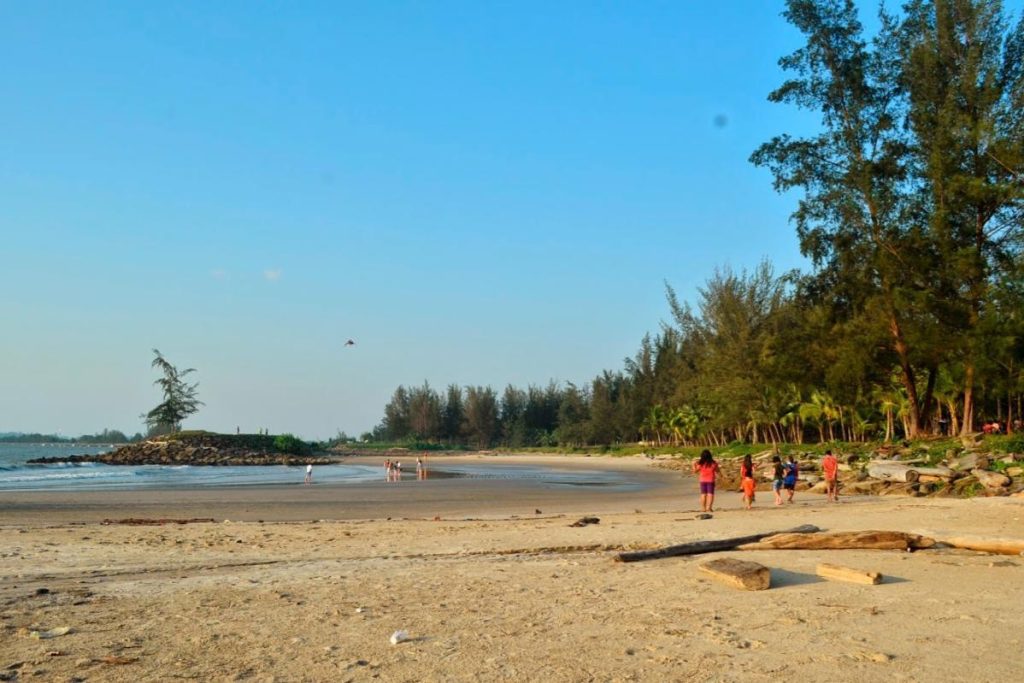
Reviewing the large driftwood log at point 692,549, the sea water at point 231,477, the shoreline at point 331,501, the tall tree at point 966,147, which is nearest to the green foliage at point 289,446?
the sea water at point 231,477

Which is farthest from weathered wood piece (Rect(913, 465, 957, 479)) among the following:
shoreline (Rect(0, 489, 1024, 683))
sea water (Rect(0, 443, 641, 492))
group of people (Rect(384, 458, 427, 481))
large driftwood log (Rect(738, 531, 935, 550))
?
group of people (Rect(384, 458, 427, 481))

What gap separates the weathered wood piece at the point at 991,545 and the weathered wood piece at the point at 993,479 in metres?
10.3

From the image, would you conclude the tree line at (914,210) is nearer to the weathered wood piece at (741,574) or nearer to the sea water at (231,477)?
the sea water at (231,477)

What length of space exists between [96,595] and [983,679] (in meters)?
8.23

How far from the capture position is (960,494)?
21906 mm

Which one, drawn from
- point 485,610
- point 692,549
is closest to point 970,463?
point 692,549

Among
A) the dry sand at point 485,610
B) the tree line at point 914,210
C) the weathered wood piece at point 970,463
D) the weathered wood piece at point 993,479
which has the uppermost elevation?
the tree line at point 914,210

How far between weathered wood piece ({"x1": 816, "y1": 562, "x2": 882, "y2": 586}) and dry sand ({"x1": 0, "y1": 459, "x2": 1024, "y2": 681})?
14 cm

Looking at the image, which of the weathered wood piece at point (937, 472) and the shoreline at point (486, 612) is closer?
the shoreline at point (486, 612)

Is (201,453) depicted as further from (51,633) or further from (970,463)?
(51,633)

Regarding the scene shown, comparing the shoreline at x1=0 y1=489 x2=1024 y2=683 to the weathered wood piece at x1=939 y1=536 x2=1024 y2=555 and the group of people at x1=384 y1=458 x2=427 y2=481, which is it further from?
the group of people at x1=384 y1=458 x2=427 y2=481

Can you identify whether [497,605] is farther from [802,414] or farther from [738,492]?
[802,414]

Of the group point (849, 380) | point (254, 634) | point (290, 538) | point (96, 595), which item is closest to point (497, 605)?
point (254, 634)

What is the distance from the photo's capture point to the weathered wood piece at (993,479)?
2102 cm
